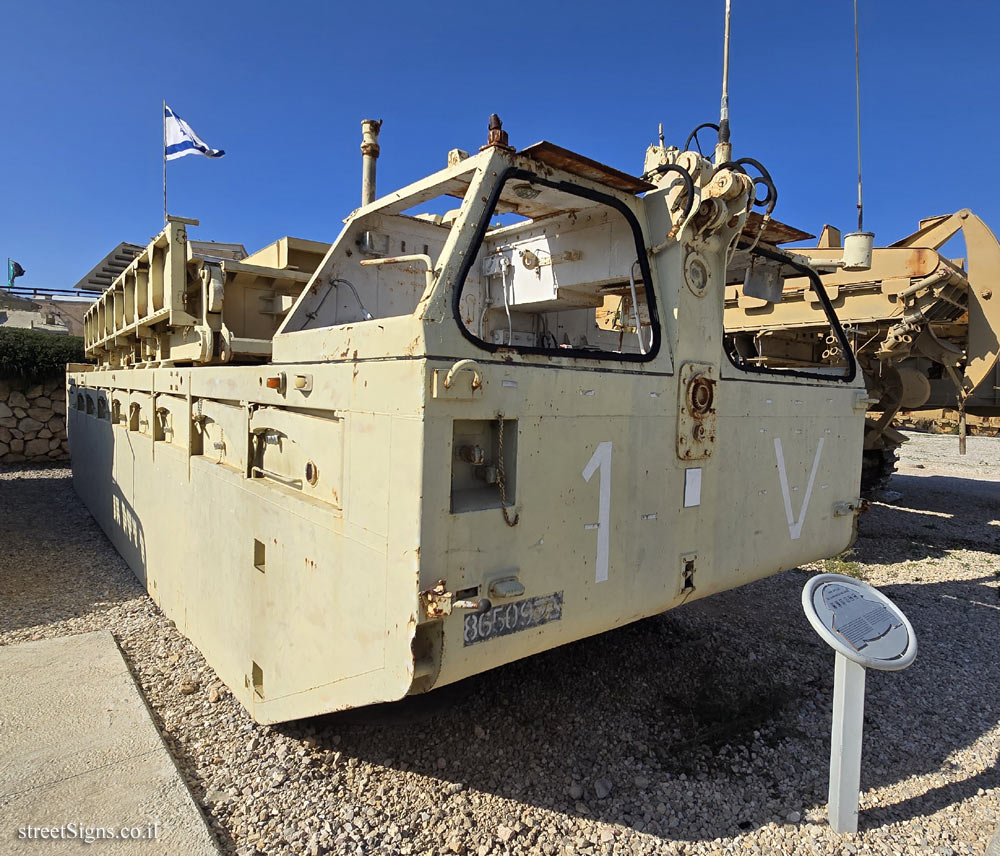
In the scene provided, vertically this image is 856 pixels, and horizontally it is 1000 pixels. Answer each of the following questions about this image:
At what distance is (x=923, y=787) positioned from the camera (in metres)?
2.98

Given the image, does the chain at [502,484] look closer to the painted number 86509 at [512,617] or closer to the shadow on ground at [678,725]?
the painted number 86509 at [512,617]

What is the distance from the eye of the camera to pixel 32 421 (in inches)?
532

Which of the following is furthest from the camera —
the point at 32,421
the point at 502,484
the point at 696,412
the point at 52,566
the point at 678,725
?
the point at 32,421

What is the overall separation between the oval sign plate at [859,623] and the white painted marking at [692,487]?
563 millimetres

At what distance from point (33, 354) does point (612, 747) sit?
14.7m

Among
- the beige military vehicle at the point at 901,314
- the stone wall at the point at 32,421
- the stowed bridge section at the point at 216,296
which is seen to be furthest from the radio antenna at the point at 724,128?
the stone wall at the point at 32,421

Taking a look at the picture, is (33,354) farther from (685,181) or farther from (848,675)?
(848,675)

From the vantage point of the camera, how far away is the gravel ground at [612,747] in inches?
104

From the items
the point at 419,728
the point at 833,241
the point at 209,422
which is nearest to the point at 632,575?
the point at 419,728

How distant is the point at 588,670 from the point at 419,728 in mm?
1151

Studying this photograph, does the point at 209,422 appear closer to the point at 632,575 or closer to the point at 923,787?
the point at 632,575

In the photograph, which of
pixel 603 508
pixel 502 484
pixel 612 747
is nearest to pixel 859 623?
pixel 603 508

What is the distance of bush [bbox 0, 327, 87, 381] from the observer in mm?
13359

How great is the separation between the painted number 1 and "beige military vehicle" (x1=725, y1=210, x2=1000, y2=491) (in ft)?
15.1
